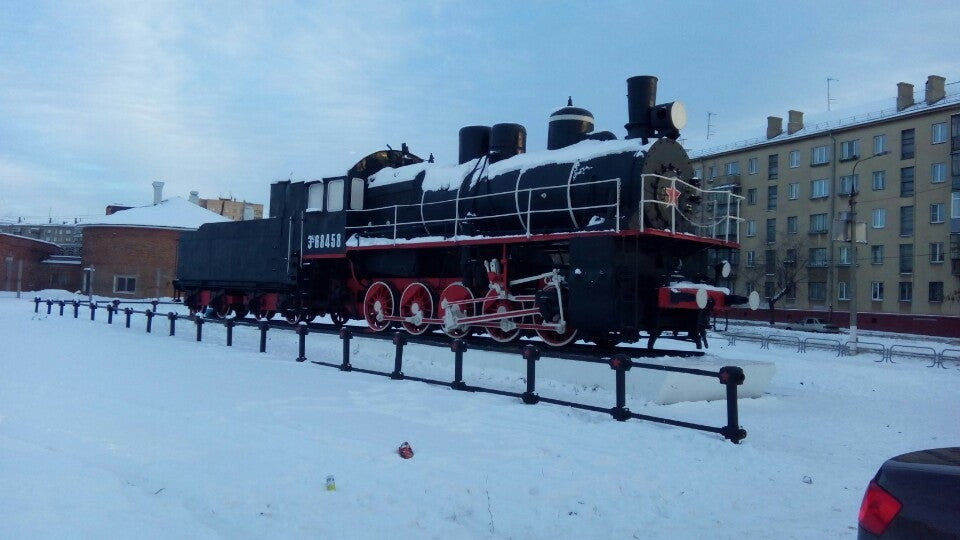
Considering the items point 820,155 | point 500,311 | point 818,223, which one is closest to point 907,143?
point 820,155

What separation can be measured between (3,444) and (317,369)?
5.89m

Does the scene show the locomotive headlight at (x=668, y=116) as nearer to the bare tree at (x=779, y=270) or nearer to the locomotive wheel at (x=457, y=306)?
the locomotive wheel at (x=457, y=306)

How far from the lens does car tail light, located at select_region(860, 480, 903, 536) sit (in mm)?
2975

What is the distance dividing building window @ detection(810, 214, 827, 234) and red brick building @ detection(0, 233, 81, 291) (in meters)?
53.4

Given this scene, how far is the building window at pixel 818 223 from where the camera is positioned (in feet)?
143

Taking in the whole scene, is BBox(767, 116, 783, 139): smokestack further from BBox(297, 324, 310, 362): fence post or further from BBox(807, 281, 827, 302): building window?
BBox(297, 324, 310, 362): fence post

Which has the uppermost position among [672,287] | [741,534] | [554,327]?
[672,287]

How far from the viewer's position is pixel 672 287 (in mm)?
10625

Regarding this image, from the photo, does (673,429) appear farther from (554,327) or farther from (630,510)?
(554,327)

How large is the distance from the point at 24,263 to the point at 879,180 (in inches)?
2315

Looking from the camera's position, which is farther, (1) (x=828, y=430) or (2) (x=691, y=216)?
(2) (x=691, y=216)

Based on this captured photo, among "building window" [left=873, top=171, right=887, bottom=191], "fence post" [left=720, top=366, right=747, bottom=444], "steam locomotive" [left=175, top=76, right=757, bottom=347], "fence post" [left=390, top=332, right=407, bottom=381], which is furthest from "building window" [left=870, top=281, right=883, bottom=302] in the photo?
"fence post" [left=720, top=366, right=747, bottom=444]

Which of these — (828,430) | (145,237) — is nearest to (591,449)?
(828,430)

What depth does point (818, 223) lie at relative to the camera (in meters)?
43.9
